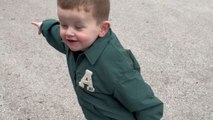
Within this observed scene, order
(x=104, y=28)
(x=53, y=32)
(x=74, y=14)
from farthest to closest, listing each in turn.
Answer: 1. (x=53, y=32)
2. (x=104, y=28)
3. (x=74, y=14)

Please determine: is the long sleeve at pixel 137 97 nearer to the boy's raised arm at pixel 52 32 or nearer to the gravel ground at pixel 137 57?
the boy's raised arm at pixel 52 32

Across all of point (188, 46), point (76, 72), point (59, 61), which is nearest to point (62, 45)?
point (76, 72)

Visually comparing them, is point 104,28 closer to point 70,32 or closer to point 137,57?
point 70,32

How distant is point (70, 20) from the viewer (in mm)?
1519

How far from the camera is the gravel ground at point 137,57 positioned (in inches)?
115

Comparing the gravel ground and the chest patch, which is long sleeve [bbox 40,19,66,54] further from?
the gravel ground

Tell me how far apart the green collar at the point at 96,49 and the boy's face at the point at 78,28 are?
28 millimetres

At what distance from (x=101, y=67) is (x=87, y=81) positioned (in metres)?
0.10

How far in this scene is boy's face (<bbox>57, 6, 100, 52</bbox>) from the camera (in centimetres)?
150

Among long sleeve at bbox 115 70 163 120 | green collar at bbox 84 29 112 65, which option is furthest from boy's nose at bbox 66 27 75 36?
long sleeve at bbox 115 70 163 120

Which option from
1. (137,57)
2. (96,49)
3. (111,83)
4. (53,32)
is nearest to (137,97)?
(111,83)

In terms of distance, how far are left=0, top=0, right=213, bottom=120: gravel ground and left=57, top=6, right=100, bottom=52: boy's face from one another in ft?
4.23


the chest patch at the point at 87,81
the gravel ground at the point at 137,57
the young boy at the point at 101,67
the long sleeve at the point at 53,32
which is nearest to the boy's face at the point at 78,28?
the young boy at the point at 101,67

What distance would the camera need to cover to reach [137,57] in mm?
3615
